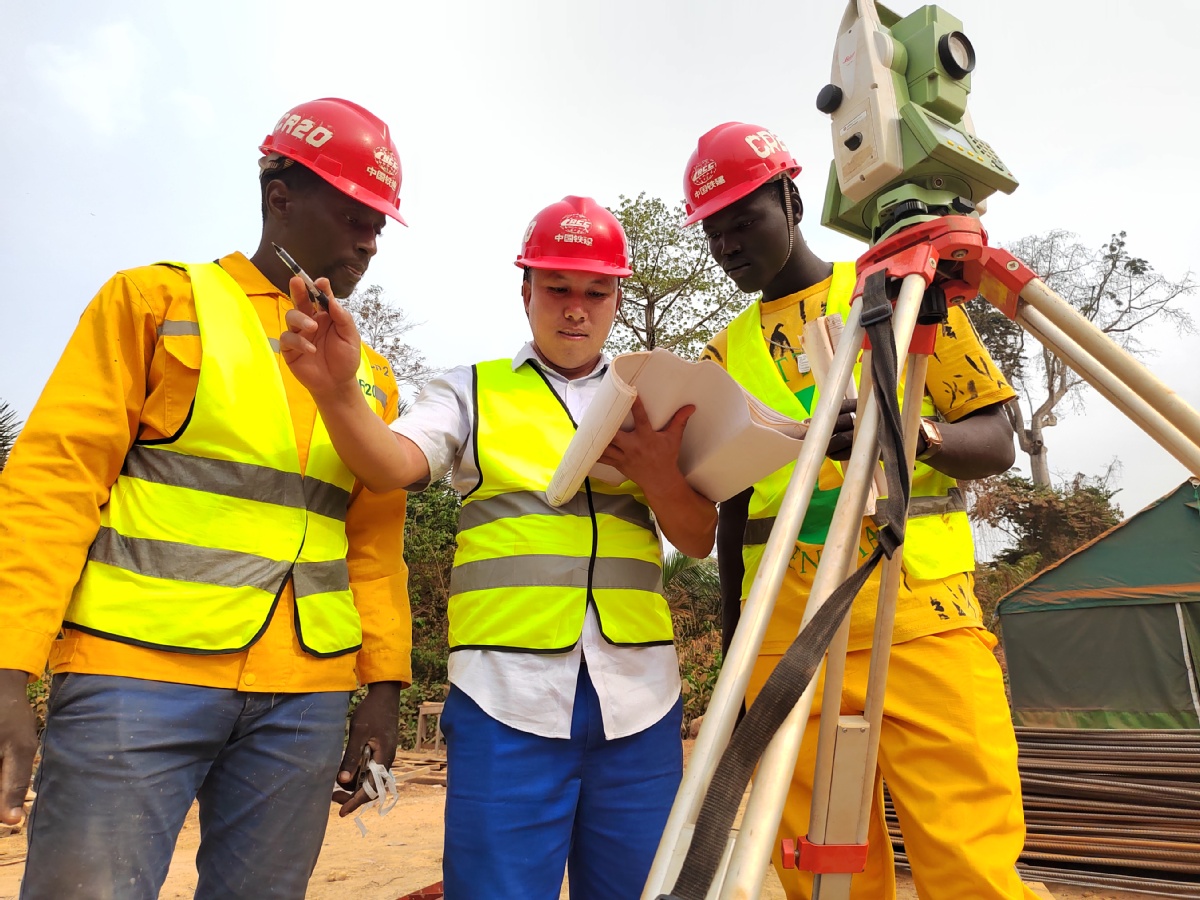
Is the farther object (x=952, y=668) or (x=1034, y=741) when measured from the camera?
(x=1034, y=741)

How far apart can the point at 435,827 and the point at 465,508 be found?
584 cm

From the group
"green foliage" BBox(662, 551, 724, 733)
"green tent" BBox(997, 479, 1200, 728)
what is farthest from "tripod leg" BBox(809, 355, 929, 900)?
"green foliage" BBox(662, 551, 724, 733)

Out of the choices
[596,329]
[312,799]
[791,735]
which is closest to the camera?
A: [791,735]

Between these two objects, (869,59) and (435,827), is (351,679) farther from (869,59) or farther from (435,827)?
(435,827)

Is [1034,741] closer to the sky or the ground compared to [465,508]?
closer to the ground

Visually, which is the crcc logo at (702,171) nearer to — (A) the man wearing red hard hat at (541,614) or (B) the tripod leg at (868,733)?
(A) the man wearing red hard hat at (541,614)

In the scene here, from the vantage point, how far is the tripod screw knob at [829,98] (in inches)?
70.6

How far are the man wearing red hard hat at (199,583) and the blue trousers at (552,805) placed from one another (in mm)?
386

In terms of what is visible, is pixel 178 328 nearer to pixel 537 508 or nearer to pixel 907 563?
pixel 537 508

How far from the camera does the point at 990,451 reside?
1.98 m

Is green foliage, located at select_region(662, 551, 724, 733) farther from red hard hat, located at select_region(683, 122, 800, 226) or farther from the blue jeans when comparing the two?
the blue jeans

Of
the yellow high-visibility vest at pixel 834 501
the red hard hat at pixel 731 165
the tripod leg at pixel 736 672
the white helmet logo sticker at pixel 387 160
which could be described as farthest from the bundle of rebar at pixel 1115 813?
the white helmet logo sticker at pixel 387 160

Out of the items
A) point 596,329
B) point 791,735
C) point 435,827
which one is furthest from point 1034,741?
point 791,735

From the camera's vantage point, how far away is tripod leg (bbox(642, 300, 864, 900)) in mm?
944
